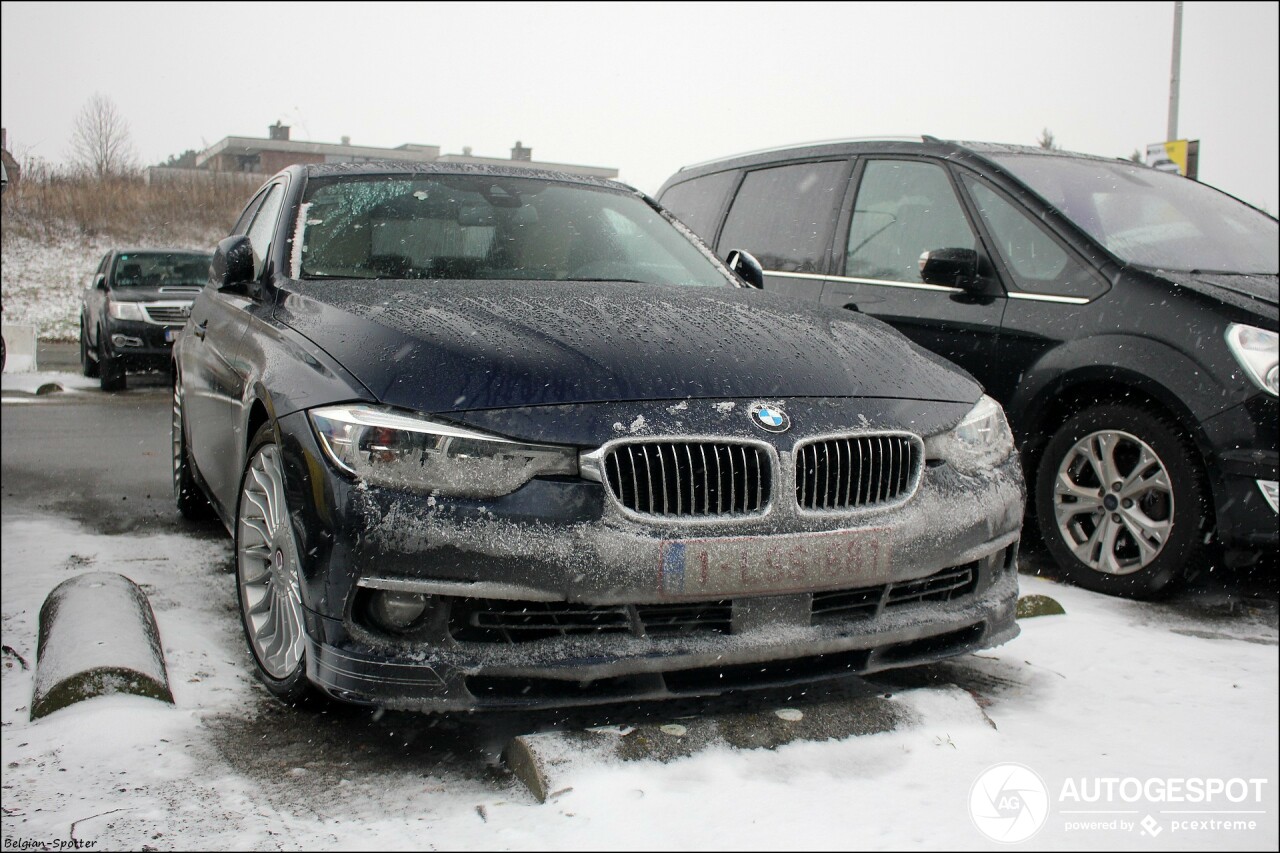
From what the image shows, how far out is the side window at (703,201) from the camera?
6855mm

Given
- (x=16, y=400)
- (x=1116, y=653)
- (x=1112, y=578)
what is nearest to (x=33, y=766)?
(x=1116, y=653)

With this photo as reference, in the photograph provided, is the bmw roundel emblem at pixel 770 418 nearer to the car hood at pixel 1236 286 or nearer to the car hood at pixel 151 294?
the car hood at pixel 1236 286

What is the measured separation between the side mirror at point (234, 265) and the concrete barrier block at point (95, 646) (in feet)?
3.42

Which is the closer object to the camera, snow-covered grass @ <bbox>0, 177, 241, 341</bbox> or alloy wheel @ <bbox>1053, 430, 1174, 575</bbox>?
alloy wheel @ <bbox>1053, 430, 1174, 575</bbox>

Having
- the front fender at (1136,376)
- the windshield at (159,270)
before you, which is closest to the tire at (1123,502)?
the front fender at (1136,376)

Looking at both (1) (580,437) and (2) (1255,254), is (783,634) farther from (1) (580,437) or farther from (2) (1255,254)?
(2) (1255,254)

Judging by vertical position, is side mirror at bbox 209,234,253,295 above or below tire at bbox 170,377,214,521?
above

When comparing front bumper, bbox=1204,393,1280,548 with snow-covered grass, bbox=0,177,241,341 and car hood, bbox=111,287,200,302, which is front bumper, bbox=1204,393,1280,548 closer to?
car hood, bbox=111,287,200,302

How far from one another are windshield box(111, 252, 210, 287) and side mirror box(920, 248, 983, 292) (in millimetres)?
10890

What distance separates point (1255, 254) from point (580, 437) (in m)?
3.85

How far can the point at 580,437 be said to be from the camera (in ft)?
9.08

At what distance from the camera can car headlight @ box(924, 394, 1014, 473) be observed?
10.5 feet

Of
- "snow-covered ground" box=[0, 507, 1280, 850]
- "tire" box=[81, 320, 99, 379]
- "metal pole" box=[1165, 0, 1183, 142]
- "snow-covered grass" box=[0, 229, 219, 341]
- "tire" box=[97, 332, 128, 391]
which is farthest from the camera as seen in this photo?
"snow-covered grass" box=[0, 229, 219, 341]

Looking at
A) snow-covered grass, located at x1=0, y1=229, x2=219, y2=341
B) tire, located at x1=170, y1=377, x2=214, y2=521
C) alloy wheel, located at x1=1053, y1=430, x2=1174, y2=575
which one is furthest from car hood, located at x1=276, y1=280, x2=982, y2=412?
snow-covered grass, located at x1=0, y1=229, x2=219, y2=341
